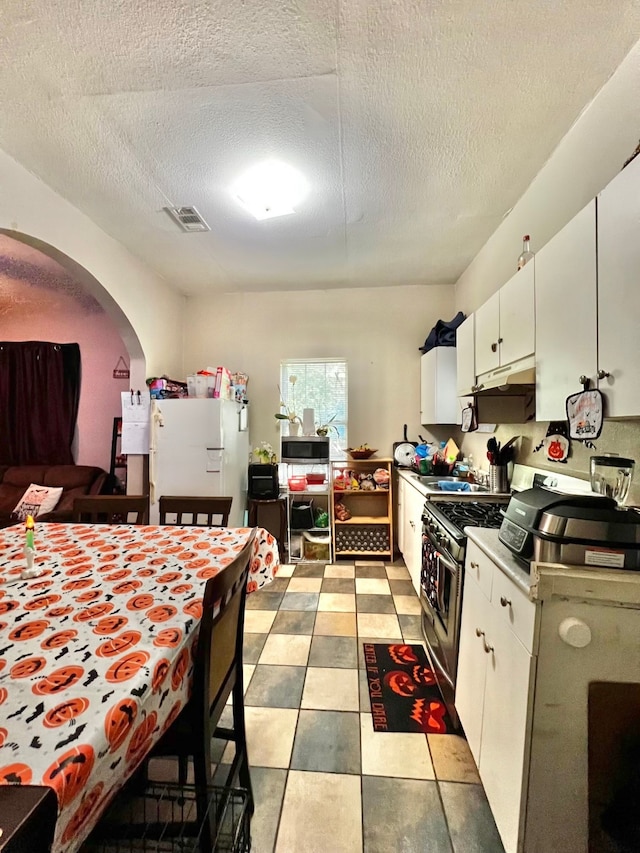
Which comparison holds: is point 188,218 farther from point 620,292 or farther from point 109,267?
point 620,292

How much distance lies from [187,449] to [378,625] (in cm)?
202

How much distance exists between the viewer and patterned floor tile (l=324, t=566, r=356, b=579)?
10.6 ft

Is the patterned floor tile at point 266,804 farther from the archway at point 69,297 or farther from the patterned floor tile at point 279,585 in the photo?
the archway at point 69,297

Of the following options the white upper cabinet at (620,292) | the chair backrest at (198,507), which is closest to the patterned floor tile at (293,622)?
the chair backrest at (198,507)

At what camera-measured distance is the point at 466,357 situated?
255 cm

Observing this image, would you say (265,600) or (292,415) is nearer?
(265,600)

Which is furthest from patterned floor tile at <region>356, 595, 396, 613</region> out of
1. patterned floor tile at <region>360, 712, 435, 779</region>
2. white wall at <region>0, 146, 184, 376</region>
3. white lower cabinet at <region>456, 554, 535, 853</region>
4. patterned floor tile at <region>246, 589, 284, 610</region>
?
white wall at <region>0, 146, 184, 376</region>

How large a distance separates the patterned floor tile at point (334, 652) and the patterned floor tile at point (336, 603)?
0.33 metres

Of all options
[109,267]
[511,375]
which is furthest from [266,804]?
[109,267]

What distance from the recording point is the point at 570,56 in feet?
4.61

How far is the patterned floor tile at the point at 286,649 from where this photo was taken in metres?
2.07

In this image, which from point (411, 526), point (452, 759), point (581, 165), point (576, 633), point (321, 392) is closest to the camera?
point (576, 633)

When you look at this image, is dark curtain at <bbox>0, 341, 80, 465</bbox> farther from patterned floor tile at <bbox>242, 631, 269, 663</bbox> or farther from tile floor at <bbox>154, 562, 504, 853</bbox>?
tile floor at <bbox>154, 562, 504, 853</bbox>

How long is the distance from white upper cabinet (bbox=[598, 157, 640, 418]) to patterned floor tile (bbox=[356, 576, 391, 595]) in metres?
2.27
